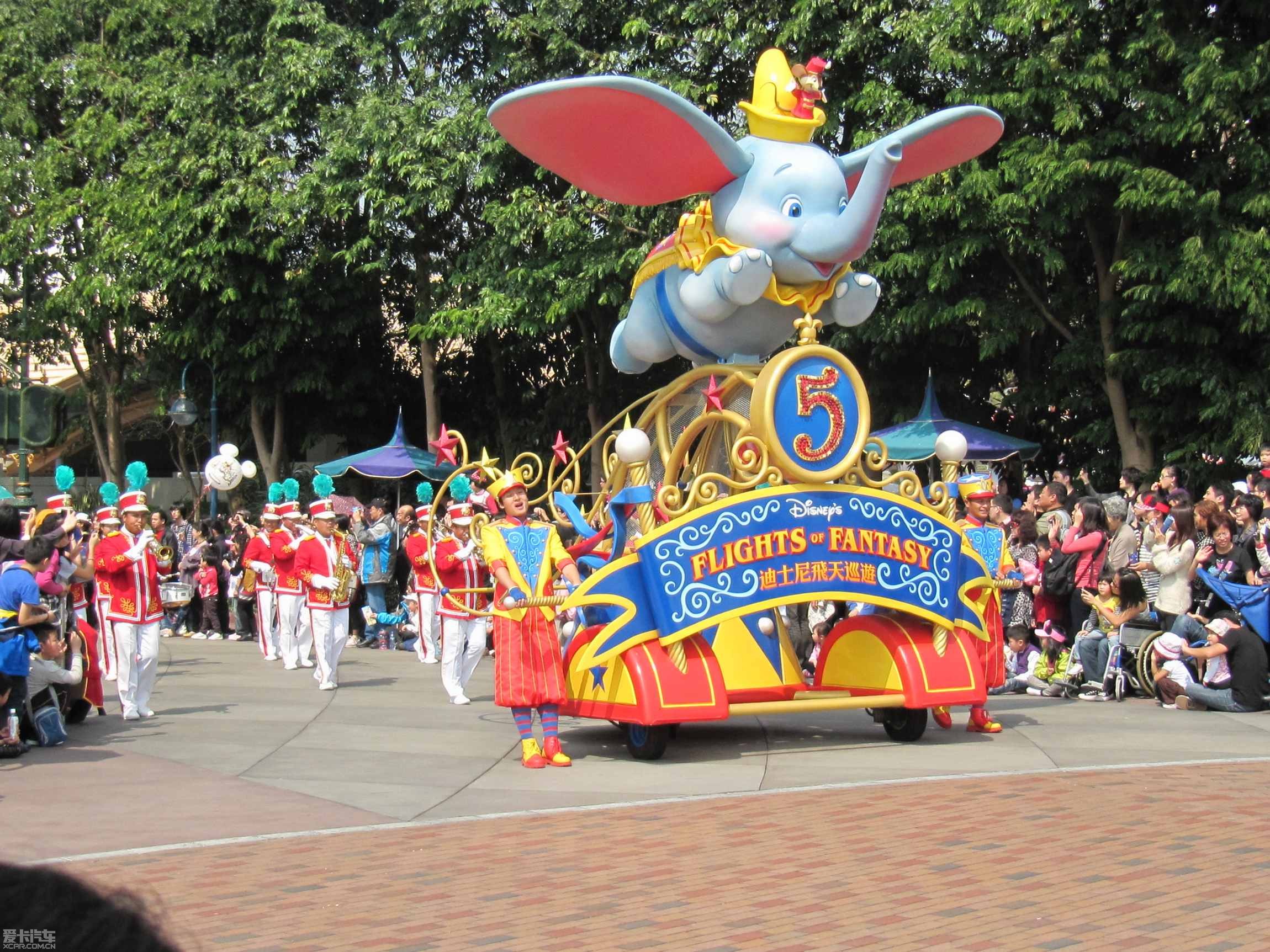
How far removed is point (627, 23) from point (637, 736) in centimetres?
1354

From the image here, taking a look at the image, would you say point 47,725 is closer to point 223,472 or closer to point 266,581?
point 266,581

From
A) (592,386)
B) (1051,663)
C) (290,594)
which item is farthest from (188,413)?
(1051,663)

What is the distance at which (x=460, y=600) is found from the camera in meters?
13.6

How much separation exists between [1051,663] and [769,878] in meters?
8.04

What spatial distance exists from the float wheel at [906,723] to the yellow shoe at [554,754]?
7.90ft

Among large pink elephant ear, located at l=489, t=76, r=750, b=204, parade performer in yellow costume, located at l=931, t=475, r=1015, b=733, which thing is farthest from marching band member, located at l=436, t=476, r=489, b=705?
parade performer in yellow costume, located at l=931, t=475, r=1015, b=733

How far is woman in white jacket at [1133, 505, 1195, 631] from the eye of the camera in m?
12.3

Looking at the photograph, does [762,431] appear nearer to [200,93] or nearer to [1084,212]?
[1084,212]

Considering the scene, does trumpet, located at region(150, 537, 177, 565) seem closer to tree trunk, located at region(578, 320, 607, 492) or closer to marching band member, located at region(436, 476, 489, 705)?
marching band member, located at region(436, 476, 489, 705)

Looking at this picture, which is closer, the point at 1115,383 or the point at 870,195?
the point at 870,195

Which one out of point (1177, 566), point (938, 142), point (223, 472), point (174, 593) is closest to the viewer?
point (938, 142)

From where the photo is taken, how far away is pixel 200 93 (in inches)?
1011

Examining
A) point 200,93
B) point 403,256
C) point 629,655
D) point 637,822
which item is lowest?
point 637,822

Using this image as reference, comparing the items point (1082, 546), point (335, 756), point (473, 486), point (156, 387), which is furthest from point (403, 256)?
point (335, 756)
